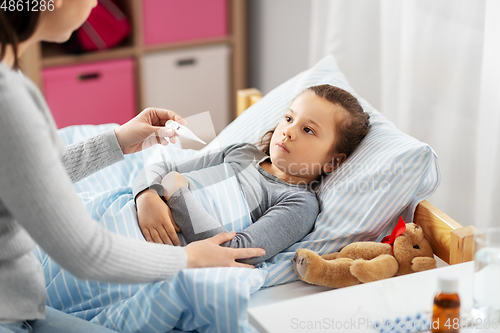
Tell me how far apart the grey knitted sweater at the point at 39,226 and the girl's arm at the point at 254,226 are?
20 centimetres

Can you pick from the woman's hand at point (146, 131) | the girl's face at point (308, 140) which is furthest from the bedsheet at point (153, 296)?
the girl's face at point (308, 140)

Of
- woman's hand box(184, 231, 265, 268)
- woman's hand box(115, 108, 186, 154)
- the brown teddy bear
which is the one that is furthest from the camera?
woman's hand box(115, 108, 186, 154)

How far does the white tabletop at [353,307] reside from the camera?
2.75 feet

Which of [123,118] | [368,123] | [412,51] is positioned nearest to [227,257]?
[368,123]

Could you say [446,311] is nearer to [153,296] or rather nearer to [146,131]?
[153,296]

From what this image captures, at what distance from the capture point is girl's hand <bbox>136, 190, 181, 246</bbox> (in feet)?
3.73

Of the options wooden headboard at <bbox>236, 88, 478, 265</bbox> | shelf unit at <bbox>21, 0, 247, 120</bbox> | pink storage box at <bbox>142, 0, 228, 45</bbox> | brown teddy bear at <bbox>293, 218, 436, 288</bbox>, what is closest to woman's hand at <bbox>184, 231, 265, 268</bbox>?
brown teddy bear at <bbox>293, 218, 436, 288</bbox>

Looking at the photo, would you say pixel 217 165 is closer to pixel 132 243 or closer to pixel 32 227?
pixel 132 243

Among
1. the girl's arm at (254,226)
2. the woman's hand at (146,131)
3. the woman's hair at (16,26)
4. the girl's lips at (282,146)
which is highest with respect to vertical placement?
the woman's hair at (16,26)

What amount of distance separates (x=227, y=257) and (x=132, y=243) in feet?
0.77

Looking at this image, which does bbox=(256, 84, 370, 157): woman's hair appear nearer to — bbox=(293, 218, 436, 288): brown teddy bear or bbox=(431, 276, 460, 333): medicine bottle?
bbox=(293, 218, 436, 288): brown teddy bear

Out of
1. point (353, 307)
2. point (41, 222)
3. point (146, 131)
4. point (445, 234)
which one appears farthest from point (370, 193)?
point (41, 222)

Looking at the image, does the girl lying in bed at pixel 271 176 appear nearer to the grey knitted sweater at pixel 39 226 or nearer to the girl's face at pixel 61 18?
the grey knitted sweater at pixel 39 226

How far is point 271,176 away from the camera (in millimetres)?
1373
